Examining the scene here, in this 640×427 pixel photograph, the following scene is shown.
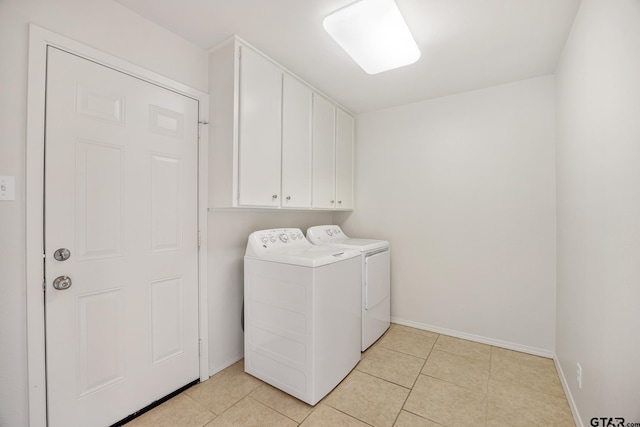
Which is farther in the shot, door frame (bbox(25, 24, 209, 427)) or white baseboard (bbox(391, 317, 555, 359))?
white baseboard (bbox(391, 317, 555, 359))

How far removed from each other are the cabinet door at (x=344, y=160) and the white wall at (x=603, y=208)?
6.03 ft

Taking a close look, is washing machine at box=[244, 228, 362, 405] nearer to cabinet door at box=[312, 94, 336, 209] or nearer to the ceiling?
cabinet door at box=[312, 94, 336, 209]

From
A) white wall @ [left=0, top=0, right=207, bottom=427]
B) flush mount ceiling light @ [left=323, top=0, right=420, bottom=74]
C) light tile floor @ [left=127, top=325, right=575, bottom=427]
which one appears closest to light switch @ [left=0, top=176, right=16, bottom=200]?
white wall @ [left=0, top=0, right=207, bottom=427]

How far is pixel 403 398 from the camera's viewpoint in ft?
5.81

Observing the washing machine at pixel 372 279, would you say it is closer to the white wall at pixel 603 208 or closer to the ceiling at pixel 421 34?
the white wall at pixel 603 208

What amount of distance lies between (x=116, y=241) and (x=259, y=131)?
1118mm

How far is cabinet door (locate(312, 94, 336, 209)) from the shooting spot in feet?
8.42

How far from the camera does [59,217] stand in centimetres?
134

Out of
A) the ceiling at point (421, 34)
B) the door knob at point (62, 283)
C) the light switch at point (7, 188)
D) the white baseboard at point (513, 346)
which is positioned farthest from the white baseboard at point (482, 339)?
the light switch at point (7, 188)

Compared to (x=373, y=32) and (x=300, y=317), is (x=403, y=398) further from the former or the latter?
(x=373, y=32)

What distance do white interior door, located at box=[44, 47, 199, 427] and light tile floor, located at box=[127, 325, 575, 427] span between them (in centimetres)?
28

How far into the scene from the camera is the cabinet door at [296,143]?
2.19m

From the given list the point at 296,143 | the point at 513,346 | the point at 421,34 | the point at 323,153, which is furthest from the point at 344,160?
the point at 513,346

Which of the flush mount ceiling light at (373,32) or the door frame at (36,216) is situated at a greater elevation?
the flush mount ceiling light at (373,32)
